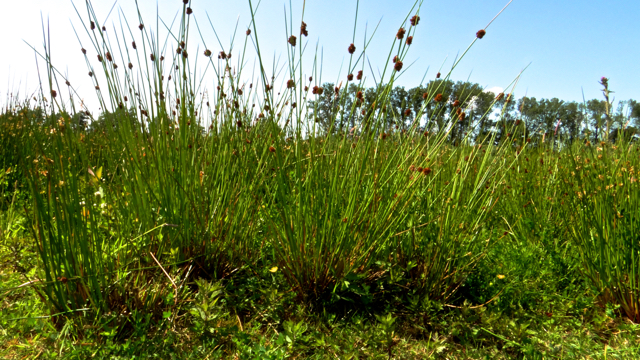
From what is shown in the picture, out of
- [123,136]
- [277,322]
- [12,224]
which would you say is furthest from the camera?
[12,224]

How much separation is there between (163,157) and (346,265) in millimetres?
1026

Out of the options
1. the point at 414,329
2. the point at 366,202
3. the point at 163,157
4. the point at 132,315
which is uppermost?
the point at 163,157

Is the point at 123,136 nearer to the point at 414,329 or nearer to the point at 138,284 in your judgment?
the point at 138,284

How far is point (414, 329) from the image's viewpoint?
5.39 feet

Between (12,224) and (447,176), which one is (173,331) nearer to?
(12,224)

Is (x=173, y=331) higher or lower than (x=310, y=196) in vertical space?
lower

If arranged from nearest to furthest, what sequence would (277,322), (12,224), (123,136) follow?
(277,322)
(123,136)
(12,224)

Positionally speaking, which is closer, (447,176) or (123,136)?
(123,136)

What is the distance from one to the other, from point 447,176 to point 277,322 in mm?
1603

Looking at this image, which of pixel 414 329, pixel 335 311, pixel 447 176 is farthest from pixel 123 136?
pixel 447 176

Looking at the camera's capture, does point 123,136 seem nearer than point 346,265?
No

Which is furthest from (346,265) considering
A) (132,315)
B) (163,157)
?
(163,157)

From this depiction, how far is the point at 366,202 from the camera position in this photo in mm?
1629

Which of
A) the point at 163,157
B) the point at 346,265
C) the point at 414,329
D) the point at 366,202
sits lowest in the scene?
the point at 414,329
